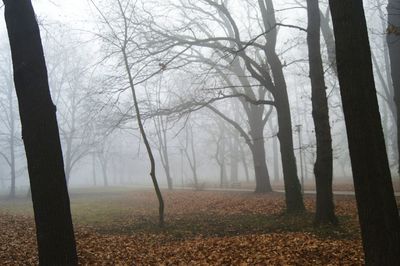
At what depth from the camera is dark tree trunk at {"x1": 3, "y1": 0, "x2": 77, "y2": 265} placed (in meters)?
5.98

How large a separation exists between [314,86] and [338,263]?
534 cm

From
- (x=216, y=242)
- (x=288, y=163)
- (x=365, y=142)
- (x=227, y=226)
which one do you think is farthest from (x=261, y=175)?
(x=365, y=142)

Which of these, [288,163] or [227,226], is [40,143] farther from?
[288,163]

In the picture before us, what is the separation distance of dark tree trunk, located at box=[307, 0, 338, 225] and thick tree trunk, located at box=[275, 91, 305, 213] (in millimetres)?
2939

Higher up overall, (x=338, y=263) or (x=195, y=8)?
(x=195, y=8)

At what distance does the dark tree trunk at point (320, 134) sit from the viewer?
10617 mm

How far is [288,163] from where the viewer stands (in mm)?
13852

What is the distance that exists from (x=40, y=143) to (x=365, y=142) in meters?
4.62

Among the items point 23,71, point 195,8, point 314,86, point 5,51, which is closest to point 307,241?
point 314,86

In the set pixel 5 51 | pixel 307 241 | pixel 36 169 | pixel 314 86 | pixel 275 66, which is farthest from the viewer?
pixel 5 51

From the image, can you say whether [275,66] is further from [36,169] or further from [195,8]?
[36,169]

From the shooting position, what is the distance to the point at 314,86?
10852mm

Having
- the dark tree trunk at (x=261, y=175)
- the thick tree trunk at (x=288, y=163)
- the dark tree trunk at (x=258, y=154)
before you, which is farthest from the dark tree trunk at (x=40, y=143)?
the dark tree trunk at (x=261, y=175)

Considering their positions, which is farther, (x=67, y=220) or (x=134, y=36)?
(x=134, y=36)
